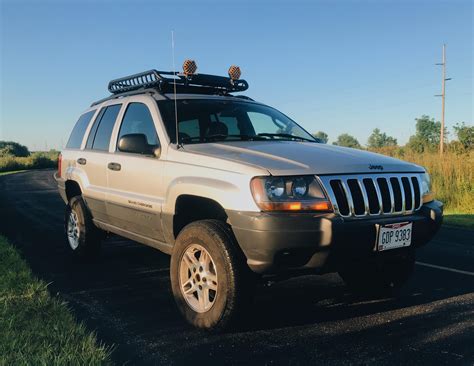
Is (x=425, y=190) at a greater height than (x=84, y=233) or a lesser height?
greater

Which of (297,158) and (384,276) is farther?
(384,276)

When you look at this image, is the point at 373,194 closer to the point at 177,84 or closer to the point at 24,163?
the point at 177,84

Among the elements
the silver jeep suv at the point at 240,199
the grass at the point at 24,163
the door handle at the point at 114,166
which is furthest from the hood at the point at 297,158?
the grass at the point at 24,163

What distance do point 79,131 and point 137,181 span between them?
7.22ft

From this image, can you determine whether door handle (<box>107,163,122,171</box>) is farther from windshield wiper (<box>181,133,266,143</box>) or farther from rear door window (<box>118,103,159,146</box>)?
windshield wiper (<box>181,133,266,143</box>)

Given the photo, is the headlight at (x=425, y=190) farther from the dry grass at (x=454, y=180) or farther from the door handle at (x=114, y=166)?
the dry grass at (x=454, y=180)

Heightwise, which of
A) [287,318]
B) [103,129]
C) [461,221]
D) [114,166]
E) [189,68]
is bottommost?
[461,221]

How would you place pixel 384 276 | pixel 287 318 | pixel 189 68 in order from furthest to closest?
pixel 189 68
pixel 384 276
pixel 287 318

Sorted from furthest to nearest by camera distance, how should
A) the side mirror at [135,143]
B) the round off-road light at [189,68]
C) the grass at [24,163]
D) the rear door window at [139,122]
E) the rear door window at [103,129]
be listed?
the grass at [24,163], the rear door window at [103,129], the round off-road light at [189,68], the rear door window at [139,122], the side mirror at [135,143]

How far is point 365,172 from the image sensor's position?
339 cm

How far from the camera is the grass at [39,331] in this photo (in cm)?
274

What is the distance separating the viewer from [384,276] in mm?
4355

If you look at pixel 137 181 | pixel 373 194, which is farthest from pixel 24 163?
pixel 373 194

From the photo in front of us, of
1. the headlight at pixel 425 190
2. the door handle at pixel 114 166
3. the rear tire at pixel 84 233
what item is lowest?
the rear tire at pixel 84 233
